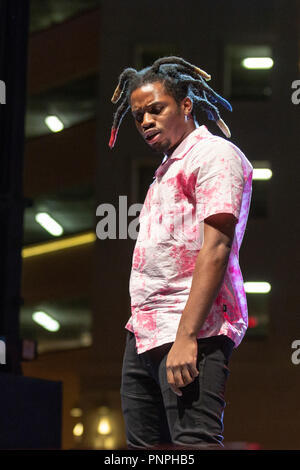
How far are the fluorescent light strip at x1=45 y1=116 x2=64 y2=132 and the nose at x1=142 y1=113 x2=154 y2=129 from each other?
464 inches

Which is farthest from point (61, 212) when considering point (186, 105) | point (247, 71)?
point (186, 105)

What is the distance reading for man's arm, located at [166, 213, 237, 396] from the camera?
5.61ft

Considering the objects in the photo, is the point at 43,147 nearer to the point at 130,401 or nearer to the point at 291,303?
the point at 291,303

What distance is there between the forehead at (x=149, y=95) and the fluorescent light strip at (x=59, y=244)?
33.8 feet

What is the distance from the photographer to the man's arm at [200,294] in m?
1.71

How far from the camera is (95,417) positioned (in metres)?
11.5

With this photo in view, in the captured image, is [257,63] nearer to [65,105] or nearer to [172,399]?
[65,105]

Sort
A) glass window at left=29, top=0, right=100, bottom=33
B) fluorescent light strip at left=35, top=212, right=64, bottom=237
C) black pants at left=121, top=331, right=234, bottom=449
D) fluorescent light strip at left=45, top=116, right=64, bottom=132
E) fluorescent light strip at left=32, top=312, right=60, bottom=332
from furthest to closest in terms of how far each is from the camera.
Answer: glass window at left=29, top=0, right=100, bottom=33 < fluorescent light strip at left=45, top=116, right=64, bottom=132 < fluorescent light strip at left=35, top=212, right=64, bottom=237 < fluorescent light strip at left=32, top=312, right=60, bottom=332 < black pants at left=121, top=331, right=234, bottom=449

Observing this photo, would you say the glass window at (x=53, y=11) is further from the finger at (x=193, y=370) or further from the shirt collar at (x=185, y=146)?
the finger at (x=193, y=370)

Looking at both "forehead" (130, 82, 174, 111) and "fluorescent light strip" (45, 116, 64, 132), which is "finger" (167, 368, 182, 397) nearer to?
"forehead" (130, 82, 174, 111)

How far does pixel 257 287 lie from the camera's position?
460 inches

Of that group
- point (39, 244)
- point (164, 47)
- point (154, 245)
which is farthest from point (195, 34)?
point (154, 245)

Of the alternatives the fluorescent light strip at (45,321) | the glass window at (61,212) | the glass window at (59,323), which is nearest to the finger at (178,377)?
the glass window at (59,323)

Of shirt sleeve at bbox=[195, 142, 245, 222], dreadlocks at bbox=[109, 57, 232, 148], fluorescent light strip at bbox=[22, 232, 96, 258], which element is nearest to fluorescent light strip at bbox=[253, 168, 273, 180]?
fluorescent light strip at bbox=[22, 232, 96, 258]
